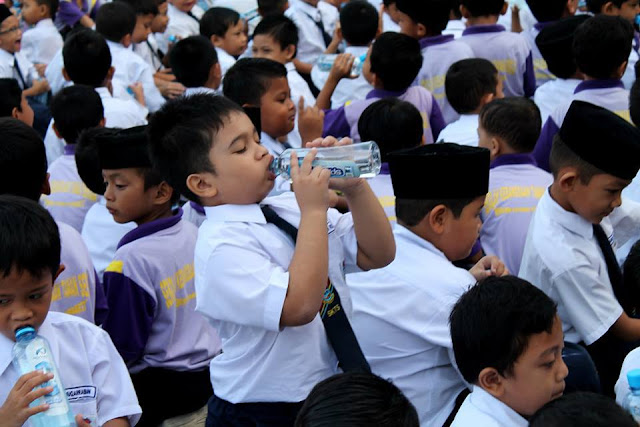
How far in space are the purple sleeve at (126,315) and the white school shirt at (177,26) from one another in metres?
5.60

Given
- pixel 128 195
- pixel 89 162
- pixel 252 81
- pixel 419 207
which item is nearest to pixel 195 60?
pixel 252 81

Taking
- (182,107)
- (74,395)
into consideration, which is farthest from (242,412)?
(182,107)

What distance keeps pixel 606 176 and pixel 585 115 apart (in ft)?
0.76

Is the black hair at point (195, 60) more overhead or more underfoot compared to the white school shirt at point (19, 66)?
more overhead

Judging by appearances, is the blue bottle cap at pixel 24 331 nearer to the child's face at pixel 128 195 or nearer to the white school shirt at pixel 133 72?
the child's face at pixel 128 195

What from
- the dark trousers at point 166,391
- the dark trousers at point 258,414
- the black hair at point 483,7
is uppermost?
the dark trousers at point 258,414

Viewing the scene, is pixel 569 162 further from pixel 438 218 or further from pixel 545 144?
pixel 545 144

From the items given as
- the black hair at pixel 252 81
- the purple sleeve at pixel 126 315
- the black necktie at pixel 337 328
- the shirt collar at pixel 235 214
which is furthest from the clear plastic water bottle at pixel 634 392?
the black hair at pixel 252 81

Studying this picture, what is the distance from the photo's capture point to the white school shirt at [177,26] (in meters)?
8.41

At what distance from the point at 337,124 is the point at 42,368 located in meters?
3.20

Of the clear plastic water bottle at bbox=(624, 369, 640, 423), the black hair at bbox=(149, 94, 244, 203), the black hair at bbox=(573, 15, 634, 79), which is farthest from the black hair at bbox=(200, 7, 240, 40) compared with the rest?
the clear plastic water bottle at bbox=(624, 369, 640, 423)

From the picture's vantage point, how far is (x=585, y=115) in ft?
10.1

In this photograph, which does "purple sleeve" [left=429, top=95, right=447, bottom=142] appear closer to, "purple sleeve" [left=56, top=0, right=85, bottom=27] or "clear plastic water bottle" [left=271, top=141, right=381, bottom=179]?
"clear plastic water bottle" [left=271, top=141, right=381, bottom=179]

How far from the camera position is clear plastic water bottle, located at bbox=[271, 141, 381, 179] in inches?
90.5
